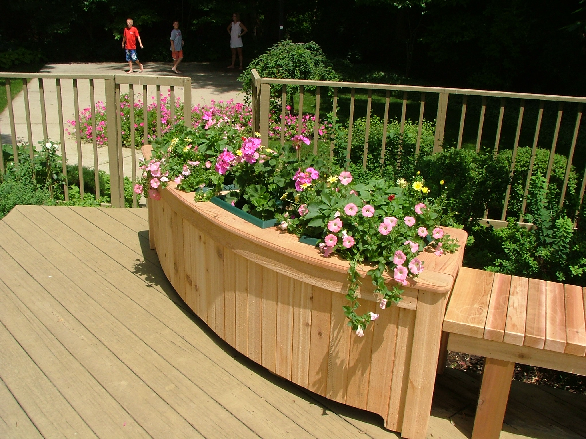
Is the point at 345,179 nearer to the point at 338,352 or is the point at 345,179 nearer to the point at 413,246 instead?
the point at 413,246

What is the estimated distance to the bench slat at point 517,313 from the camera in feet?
8.38

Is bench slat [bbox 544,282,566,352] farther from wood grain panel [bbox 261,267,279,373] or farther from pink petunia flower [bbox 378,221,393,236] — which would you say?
wood grain panel [bbox 261,267,279,373]

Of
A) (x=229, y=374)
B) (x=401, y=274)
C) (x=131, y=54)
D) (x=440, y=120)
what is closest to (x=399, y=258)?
(x=401, y=274)

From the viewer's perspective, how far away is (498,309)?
2.77m

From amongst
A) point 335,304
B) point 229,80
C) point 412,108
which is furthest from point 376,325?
point 229,80

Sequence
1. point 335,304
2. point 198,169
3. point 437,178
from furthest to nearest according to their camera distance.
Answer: point 437,178
point 198,169
point 335,304

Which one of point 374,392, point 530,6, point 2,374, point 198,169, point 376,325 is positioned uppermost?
point 530,6

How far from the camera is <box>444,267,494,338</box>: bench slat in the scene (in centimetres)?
261

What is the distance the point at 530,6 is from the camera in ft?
46.4

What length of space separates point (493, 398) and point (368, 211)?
98 centimetres

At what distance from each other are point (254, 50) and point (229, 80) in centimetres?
403

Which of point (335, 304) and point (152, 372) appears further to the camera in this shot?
point (152, 372)

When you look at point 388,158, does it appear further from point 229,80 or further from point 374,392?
point 229,80

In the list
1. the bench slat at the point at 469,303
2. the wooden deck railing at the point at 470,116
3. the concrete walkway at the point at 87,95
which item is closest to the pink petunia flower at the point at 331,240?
the bench slat at the point at 469,303
